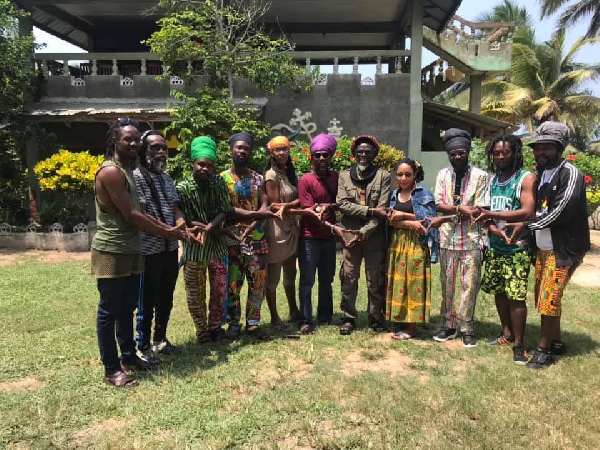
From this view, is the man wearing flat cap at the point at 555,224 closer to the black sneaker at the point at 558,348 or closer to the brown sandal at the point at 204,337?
the black sneaker at the point at 558,348

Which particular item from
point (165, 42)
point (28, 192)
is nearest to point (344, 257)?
point (165, 42)

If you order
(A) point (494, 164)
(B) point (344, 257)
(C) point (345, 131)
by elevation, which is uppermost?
(C) point (345, 131)

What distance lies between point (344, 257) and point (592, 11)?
73.1ft

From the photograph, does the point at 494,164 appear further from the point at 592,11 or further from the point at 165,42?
the point at 592,11

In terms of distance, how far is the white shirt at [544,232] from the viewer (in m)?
3.46

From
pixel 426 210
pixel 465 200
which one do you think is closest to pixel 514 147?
pixel 465 200

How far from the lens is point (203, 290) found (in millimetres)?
3818

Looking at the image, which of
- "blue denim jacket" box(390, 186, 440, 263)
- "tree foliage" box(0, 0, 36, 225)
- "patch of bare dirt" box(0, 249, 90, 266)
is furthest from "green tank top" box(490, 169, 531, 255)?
"tree foliage" box(0, 0, 36, 225)

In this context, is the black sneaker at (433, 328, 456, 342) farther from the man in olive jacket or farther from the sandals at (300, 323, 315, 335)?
the sandals at (300, 323, 315, 335)

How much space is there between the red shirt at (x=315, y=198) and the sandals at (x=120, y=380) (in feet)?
6.13

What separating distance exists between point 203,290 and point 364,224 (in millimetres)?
1498

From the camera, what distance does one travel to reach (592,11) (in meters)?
20.1

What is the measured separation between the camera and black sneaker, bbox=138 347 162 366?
11.4ft

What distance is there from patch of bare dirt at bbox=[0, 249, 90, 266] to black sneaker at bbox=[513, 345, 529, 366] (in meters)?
7.17
